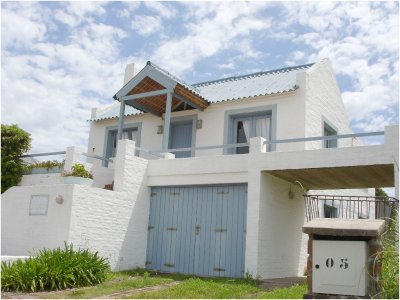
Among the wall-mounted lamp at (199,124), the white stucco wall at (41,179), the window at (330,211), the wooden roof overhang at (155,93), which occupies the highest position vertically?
the wooden roof overhang at (155,93)

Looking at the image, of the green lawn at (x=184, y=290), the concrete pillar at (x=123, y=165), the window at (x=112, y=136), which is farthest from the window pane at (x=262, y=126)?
the green lawn at (x=184, y=290)

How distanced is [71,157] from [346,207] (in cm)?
904

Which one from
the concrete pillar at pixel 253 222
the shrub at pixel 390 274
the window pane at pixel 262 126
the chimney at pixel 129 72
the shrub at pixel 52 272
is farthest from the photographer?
the chimney at pixel 129 72

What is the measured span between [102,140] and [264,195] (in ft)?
29.8

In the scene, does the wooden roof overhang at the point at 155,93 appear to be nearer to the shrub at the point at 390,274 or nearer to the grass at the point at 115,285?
the grass at the point at 115,285

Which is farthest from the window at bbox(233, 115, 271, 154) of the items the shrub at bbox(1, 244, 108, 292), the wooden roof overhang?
the shrub at bbox(1, 244, 108, 292)

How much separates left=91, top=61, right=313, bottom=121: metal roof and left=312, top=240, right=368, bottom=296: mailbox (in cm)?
998

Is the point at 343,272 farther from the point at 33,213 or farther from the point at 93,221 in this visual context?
the point at 33,213

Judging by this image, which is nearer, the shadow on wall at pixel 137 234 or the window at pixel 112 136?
the shadow on wall at pixel 137 234

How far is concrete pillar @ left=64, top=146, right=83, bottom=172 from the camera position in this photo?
15027 millimetres

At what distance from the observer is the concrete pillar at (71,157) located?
15027 millimetres

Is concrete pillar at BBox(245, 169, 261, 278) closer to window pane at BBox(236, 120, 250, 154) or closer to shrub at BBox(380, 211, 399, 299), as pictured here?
window pane at BBox(236, 120, 250, 154)

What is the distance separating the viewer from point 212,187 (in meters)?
13.9

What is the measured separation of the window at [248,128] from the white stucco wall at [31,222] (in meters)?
6.49
